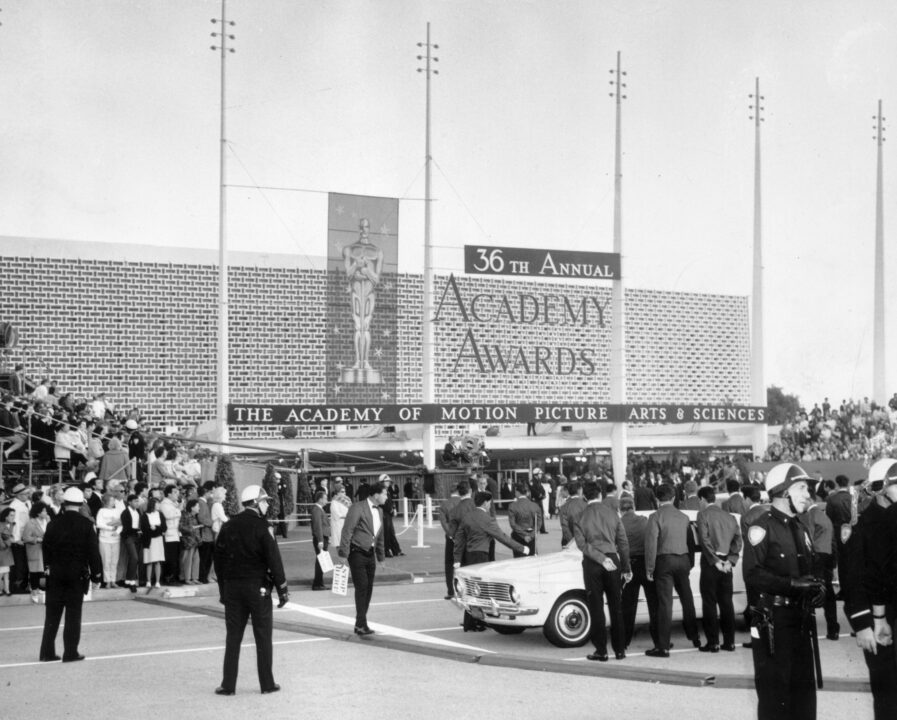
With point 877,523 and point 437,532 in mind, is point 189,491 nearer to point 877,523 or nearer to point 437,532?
point 437,532

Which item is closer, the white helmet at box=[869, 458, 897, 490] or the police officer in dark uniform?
the white helmet at box=[869, 458, 897, 490]

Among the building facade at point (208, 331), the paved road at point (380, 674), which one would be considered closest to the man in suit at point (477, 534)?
the paved road at point (380, 674)

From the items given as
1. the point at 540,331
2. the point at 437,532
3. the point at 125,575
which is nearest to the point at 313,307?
the point at 540,331

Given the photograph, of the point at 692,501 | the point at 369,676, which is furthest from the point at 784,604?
the point at 692,501

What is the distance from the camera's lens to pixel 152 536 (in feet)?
60.0

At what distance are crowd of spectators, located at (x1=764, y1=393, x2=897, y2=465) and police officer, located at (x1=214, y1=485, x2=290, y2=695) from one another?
1097 inches

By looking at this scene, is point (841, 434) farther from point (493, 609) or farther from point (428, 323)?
point (493, 609)

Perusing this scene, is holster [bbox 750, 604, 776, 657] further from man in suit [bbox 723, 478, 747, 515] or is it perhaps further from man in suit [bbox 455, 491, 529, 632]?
man in suit [bbox 455, 491, 529, 632]

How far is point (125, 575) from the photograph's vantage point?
19.0 metres

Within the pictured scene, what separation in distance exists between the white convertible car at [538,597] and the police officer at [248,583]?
3119mm

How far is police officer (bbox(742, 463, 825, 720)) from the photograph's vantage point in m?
7.03

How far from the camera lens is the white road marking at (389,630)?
12359 millimetres

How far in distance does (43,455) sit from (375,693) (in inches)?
717

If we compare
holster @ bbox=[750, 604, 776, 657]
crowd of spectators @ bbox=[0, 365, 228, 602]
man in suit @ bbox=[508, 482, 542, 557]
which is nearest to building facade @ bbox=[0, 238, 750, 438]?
crowd of spectators @ bbox=[0, 365, 228, 602]
